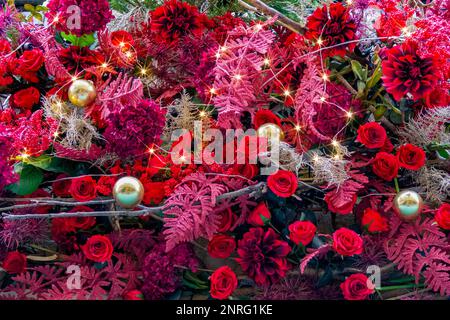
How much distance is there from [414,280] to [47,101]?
0.78 meters

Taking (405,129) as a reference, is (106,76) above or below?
above

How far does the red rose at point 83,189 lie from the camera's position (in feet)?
3.18

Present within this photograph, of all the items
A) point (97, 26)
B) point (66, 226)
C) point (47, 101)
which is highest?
point (97, 26)

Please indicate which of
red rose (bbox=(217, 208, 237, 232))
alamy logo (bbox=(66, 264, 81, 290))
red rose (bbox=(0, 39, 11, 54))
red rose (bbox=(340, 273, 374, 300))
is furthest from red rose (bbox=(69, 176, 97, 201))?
red rose (bbox=(340, 273, 374, 300))

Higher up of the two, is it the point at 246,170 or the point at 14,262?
the point at 246,170

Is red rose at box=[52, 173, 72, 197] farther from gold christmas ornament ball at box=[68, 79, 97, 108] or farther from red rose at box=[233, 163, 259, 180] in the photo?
red rose at box=[233, 163, 259, 180]

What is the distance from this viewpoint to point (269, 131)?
962mm

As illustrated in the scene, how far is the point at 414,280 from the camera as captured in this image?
0.99 m

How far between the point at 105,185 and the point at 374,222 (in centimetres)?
50

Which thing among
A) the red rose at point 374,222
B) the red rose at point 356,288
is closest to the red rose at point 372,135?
the red rose at point 374,222

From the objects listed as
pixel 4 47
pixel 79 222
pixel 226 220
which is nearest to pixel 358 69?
pixel 226 220

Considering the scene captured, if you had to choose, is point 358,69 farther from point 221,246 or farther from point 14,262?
point 14,262
